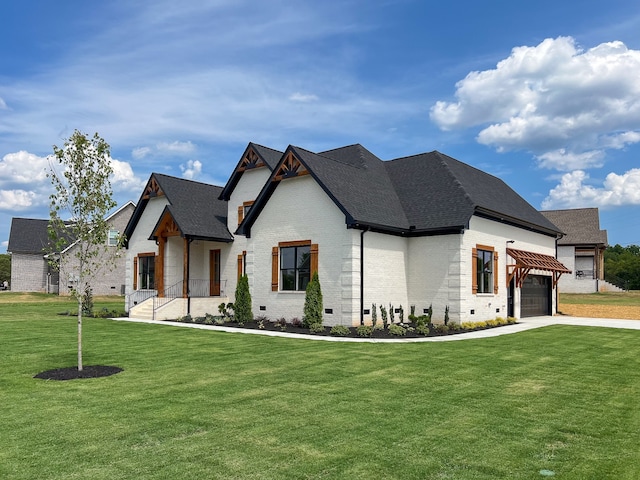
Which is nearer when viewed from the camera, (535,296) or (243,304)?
(243,304)

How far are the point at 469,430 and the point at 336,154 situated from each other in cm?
2259

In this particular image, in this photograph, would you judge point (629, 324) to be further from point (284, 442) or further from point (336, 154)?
point (284, 442)

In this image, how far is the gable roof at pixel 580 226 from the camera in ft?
170

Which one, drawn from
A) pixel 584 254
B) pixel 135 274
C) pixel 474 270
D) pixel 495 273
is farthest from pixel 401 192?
pixel 584 254

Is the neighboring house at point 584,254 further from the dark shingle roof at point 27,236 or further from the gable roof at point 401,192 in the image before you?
the dark shingle roof at point 27,236

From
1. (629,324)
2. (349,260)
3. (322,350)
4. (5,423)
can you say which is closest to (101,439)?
(5,423)

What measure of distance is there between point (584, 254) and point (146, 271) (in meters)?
43.4

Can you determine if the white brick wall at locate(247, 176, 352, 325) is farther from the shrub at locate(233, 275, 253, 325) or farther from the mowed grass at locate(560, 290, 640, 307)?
the mowed grass at locate(560, 290, 640, 307)

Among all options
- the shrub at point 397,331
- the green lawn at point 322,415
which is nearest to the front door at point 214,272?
the shrub at point 397,331

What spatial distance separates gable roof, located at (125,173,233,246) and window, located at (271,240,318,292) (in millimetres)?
6043

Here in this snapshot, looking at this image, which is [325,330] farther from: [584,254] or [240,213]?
[584,254]

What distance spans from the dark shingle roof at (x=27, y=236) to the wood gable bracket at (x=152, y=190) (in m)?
24.3

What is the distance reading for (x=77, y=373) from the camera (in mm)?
11227

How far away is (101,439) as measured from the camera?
267 inches
